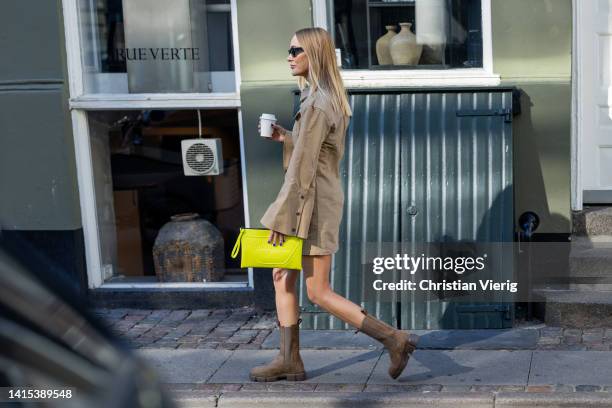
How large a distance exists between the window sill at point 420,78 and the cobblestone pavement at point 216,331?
185cm

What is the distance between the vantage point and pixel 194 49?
7922 mm

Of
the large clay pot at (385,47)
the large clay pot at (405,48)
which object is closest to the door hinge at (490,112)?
the large clay pot at (405,48)

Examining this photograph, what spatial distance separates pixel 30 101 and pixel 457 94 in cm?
328

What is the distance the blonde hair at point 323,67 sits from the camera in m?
5.70

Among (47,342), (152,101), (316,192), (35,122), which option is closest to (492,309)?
(316,192)

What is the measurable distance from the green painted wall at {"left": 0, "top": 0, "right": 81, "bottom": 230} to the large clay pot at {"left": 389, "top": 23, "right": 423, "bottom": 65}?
2.57 meters

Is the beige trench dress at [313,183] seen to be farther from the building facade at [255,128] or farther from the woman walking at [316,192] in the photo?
the building facade at [255,128]

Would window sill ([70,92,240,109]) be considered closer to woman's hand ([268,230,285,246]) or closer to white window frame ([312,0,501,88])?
white window frame ([312,0,501,88])

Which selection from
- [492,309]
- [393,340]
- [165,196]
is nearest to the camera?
[393,340]

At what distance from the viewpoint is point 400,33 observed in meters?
7.68

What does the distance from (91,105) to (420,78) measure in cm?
258

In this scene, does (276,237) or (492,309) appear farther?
(492,309)

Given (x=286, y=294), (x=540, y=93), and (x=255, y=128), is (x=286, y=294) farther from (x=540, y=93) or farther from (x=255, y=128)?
(x=540, y=93)

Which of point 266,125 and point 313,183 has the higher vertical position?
point 266,125
